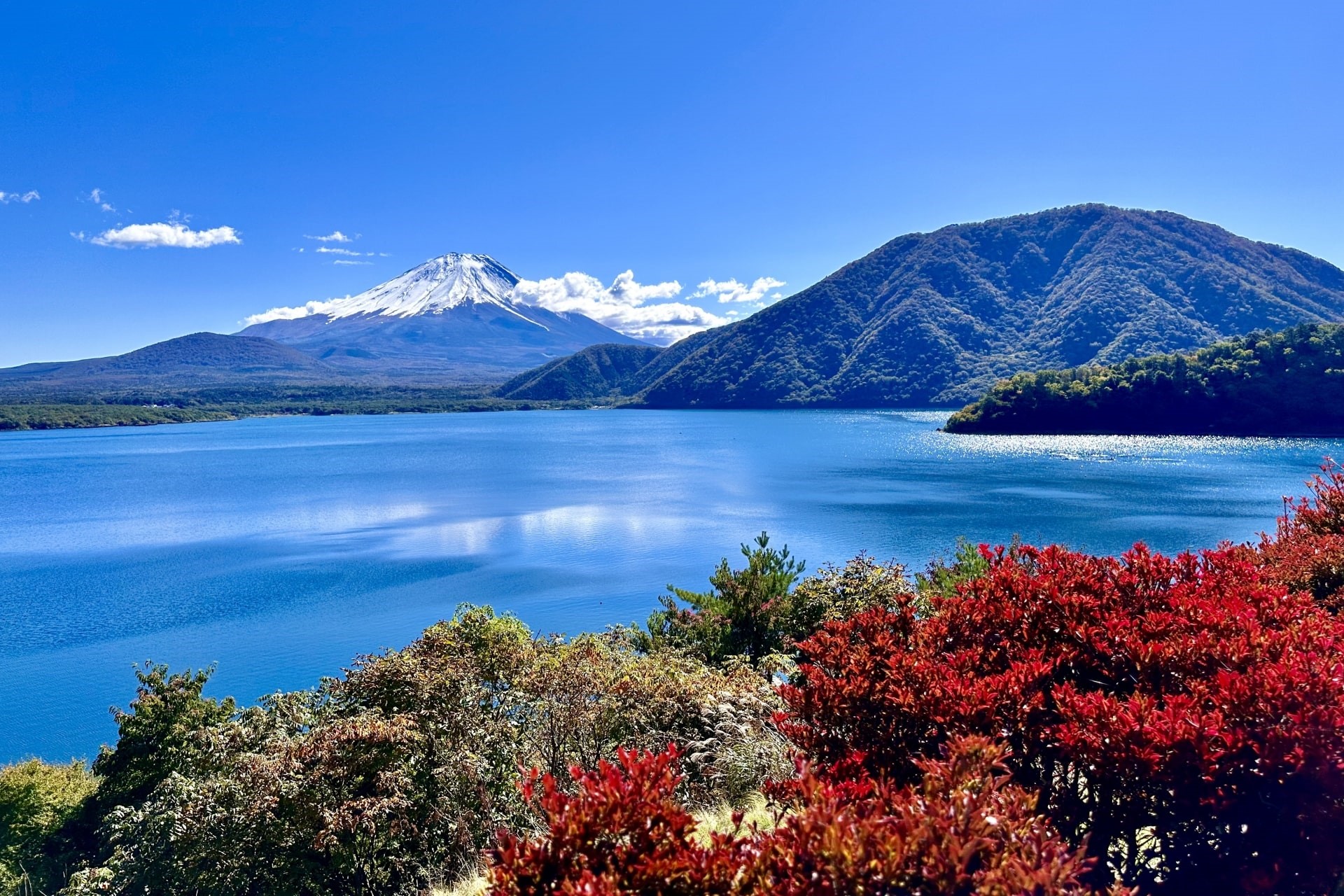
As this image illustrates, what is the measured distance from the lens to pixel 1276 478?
157 ft

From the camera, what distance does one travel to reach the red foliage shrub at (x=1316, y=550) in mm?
6012

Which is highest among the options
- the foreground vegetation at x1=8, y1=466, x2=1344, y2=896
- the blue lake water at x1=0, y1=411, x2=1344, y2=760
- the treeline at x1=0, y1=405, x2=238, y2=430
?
the treeline at x1=0, y1=405, x2=238, y2=430

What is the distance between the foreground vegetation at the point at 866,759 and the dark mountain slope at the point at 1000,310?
13518cm

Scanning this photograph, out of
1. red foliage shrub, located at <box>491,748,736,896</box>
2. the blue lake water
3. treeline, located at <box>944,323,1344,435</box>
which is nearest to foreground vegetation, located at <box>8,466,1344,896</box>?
red foliage shrub, located at <box>491,748,736,896</box>

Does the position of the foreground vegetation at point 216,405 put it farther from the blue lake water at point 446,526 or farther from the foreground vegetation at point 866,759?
the foreground vegetation at point 866,759

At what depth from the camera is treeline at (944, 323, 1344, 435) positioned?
71688 mm

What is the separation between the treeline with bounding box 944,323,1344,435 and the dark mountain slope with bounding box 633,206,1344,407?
4952cm

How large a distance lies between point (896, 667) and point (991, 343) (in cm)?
16319

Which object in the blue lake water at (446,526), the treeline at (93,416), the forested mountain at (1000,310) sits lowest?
the blue lake water at (446,526)

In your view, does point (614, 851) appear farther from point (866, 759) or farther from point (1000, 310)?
point (1000, 310)

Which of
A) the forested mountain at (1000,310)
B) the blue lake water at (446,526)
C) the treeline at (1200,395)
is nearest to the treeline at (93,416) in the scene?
the blue lake water at (446,526)

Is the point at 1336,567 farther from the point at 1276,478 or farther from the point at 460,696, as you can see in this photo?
the point at 1276,478

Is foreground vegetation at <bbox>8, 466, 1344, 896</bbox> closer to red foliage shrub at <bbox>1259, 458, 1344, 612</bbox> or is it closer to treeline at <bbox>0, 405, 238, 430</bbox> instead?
red foliage shrub at <bbox>1259, 458, 1344, 612</bbox>

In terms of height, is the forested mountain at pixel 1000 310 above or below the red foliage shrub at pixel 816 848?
above
